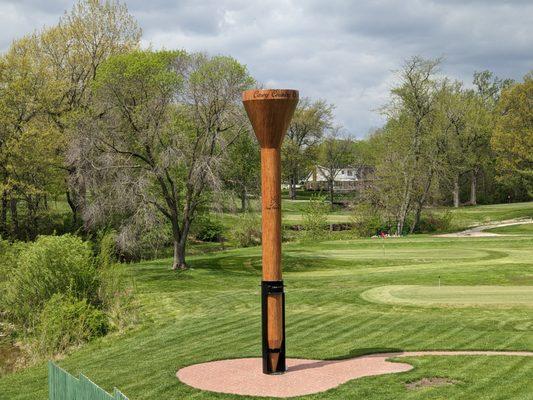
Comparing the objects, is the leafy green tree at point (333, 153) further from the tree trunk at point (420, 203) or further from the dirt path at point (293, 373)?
the dirt path at point (293, 373)

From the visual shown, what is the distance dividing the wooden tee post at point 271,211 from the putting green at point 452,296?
10211 mm

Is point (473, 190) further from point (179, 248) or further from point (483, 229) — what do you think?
point (179, 248)

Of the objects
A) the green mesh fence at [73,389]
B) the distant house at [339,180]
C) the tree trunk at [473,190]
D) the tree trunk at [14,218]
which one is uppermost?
the distant house at [339,180]

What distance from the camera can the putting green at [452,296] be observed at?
24.5 m

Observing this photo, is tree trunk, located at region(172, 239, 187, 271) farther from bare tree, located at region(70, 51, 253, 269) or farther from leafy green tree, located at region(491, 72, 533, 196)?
leafy green tree, located at region(491, 72, 533, 196)

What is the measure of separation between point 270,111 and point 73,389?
6.80 meters

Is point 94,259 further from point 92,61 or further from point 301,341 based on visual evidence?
point 92,61

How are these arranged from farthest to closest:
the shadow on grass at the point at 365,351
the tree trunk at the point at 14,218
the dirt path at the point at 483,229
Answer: the dirt path at the point at 483,229 < the tree trunk at the point at 14,218 < the shadow on grass at the point at 365,351

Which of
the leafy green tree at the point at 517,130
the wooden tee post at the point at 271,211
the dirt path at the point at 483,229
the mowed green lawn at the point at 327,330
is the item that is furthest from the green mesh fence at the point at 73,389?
the leafy green tree at the point at 517,130

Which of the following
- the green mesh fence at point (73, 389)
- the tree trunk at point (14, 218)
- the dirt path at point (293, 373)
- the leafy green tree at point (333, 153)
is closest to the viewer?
the green mesh fence at point (73, 389)

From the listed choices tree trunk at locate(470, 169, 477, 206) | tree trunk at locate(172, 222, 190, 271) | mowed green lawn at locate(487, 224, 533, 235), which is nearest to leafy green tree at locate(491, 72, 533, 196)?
mowed green lawn at locate(487, 224, 533, 235)

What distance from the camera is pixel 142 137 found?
36.1 metres

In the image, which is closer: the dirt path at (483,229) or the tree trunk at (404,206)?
the dirt path at (483,229)

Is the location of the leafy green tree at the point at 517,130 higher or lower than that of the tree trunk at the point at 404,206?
higher
